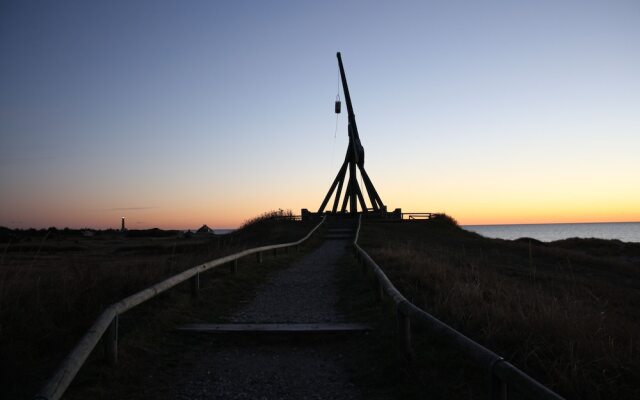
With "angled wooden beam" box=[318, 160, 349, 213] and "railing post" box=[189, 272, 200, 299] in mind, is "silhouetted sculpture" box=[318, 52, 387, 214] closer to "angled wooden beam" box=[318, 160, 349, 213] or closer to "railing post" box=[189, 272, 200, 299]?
"angled wooden beam" box=[318, 160, 349, 213]

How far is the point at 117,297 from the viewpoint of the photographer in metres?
7.33

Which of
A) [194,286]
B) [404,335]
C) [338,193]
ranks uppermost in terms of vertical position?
[338,193]

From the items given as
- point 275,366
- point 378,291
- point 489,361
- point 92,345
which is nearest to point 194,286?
point 378,291

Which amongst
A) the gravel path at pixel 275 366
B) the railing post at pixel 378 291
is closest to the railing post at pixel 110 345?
the gravel path at pixel 275 366

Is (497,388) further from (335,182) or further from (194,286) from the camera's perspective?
(335,182)

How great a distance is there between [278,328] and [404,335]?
2.08 meters

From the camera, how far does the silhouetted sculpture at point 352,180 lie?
38500mm

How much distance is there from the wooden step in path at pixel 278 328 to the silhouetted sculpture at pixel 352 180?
3134cm

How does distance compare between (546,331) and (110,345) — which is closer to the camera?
(110,345)

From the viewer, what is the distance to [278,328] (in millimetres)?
6727

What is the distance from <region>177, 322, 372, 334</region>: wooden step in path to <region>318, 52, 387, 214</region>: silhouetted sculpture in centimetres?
3134

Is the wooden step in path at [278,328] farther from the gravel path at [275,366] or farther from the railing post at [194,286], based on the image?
the railing post at [194,286]

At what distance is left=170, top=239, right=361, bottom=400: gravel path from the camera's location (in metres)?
4.70

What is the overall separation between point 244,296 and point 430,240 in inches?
780
